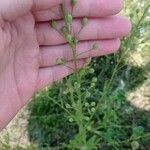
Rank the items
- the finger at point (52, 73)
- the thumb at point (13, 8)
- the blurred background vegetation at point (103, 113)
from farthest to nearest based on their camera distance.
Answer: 1. the blurred background vegetation at point (103, 113)
2. the finger at point (52, 73)
3. the thumb at point (13, 8)

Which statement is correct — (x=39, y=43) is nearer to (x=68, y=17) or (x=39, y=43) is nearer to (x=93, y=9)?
(x=93, y=9)

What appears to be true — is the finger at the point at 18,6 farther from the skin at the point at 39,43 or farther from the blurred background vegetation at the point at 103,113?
the blurred background vegetation at the point at 103,113

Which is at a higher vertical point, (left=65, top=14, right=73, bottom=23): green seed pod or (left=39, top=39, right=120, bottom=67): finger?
(left=65, top=14, right=73, bottom=23): green seed pod

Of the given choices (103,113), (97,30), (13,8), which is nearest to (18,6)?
(13,8)

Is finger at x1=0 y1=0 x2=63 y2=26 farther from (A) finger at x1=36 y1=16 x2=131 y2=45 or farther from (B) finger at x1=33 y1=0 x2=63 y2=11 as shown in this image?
(A) finger at x1=36 y1=16 x2=131 y2=45

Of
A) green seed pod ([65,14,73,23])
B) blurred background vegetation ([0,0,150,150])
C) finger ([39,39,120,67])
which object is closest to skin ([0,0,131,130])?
finger ([39,39,120,67])

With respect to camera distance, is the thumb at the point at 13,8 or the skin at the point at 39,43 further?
the skin at the point at 39,43

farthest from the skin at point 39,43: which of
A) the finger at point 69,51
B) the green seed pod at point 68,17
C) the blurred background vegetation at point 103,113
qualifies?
the blurred background vegetation at point 103,113
